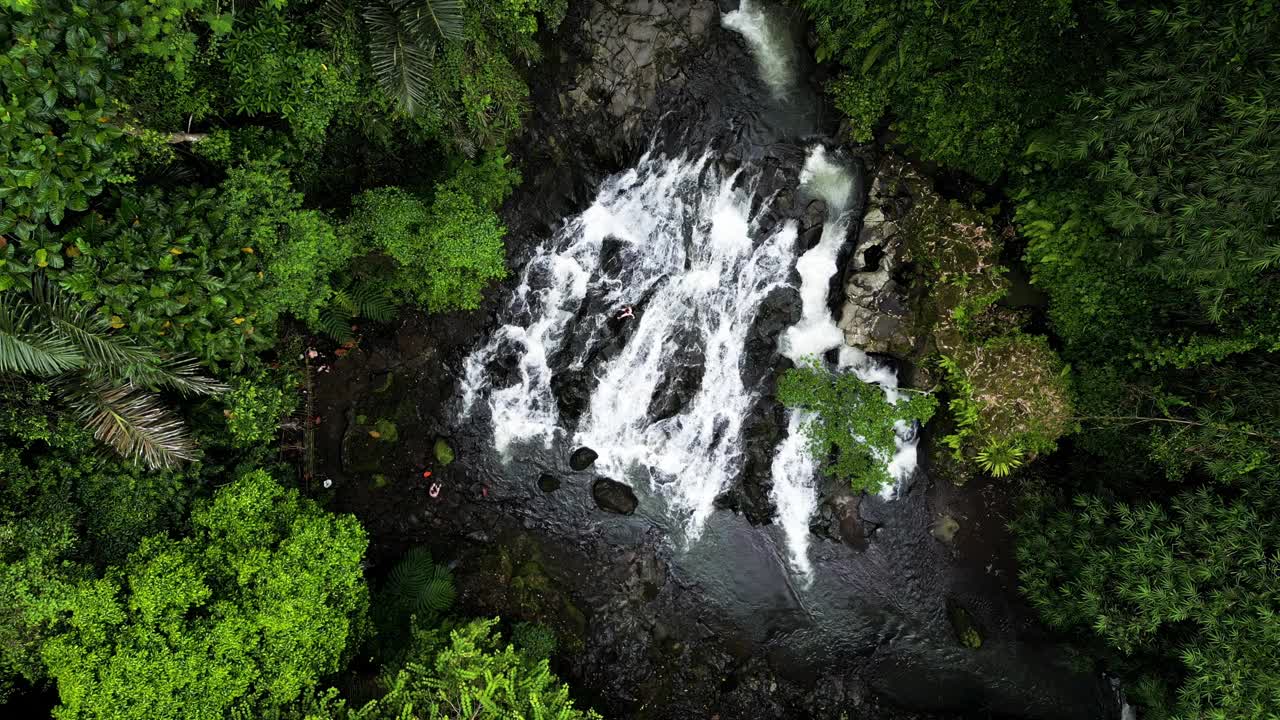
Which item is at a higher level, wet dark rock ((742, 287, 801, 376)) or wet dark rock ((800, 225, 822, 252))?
wet dark rock ((800, 225, 822, 252))

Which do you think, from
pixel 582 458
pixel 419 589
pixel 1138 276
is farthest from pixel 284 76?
pixel 1138 276

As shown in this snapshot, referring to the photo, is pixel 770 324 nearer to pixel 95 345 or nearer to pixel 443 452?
pixel 443 452

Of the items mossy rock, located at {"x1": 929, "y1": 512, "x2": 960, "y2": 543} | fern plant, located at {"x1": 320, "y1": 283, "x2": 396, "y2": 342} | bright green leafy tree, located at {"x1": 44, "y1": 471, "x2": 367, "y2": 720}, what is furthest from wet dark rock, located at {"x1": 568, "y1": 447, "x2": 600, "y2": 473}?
mossy rock, located at {"x1": 929, "y1": 512, "x2": 960, "y2": 543}

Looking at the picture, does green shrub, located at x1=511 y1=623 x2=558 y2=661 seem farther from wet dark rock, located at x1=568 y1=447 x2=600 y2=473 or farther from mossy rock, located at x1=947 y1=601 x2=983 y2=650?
mossy rock, located at x1=947 y1=601 x2=983 y2=650

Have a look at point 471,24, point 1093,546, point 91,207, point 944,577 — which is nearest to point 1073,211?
point 1093,546

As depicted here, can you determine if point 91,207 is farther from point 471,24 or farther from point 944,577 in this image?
point 944,577

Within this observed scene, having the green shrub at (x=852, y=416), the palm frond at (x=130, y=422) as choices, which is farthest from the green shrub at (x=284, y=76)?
the green shrub at (x=852, y=416)
